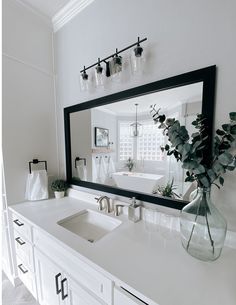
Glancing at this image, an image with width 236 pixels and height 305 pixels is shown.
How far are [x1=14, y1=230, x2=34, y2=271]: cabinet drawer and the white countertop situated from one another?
15.3 inches

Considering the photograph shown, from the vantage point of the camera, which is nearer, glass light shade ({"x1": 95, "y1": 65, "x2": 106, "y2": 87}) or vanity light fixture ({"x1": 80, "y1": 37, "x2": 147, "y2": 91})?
vanity light fixture ({"x1": 80, "y1": 37, "x2": 147, "y2": 91})

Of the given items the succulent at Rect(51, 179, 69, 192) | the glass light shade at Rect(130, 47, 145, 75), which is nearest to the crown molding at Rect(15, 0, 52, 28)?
the glass light shade at Rect(130, 47, 145, 75)

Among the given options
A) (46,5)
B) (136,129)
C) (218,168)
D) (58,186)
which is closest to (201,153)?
(218,168)

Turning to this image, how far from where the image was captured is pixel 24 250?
4.27 feet

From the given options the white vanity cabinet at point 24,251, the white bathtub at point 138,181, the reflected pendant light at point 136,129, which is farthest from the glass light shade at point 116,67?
the white vanity cabinet at point 24,251

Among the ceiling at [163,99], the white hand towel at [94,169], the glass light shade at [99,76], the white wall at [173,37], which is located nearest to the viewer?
the white wall at [173,37]

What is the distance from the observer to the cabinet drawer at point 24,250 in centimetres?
122

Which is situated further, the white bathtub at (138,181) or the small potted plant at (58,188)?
the small potted plant at (58,188)

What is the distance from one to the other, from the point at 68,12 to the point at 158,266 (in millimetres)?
2110

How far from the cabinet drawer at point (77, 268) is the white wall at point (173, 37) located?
0.72 metres

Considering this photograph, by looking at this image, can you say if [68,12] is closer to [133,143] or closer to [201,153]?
[133,143]

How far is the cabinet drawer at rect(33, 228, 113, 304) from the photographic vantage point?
70 centimetres

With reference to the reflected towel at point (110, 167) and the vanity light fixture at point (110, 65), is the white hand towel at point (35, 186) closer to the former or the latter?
the reflected towel at point (110, 167)

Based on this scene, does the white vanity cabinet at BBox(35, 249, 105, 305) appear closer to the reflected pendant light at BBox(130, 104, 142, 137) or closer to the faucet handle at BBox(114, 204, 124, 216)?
the faucet handle at BBox(114, 204, 124, 216)
